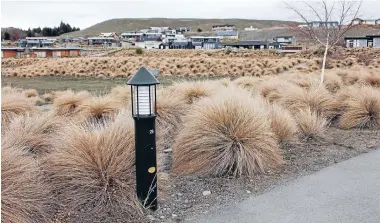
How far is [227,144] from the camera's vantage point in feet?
18.3

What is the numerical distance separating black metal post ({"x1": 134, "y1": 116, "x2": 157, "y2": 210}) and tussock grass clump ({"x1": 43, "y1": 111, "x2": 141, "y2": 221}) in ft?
0.45

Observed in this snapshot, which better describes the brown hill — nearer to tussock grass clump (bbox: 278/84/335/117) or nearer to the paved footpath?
tussock grass clump (bbox: 278/84/335/117)

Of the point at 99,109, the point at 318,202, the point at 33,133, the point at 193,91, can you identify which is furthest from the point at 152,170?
the point at 193,91

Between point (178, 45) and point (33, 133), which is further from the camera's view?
point (178, 45)

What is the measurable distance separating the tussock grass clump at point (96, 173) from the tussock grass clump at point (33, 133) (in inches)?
27.3

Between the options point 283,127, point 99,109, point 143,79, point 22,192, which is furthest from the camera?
point 99,109

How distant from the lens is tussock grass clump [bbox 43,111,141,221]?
4.35m

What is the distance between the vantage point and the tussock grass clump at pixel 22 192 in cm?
376

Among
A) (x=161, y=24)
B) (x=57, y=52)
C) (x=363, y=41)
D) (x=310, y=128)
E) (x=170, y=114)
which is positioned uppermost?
(x=161, y=24)

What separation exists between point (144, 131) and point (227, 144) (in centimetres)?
159

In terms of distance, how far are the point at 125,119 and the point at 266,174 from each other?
1.93m

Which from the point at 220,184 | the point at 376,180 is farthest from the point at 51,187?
the point at 376,180

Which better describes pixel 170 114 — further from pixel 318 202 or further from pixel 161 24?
pixel 161 24

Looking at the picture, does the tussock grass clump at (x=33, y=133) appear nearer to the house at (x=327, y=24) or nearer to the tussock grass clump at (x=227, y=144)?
the tussock grass clump at (x=227, y=144)
